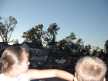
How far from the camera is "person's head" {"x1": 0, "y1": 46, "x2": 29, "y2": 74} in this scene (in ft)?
6.96

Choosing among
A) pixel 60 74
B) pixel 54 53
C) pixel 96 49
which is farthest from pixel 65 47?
pixel 60 74

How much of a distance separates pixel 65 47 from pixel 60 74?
9159 cm

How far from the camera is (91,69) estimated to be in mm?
1671

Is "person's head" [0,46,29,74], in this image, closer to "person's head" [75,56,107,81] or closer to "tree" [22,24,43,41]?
"person's head" [75,56,107,81]

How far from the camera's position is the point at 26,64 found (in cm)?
219

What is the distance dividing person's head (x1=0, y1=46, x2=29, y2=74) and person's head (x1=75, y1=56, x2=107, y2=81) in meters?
0.57

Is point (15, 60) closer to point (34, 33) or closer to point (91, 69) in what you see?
point (91, 69)

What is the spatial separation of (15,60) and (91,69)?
683 millimetres

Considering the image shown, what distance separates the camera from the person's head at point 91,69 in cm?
167

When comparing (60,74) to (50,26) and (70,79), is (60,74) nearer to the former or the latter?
(70,79)

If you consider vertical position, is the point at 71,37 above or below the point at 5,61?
below

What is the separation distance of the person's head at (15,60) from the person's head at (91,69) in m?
0.57

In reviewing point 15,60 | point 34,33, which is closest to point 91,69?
point 15,60

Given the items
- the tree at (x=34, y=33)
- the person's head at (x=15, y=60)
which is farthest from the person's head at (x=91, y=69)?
the tree at (x=34, y=33)
